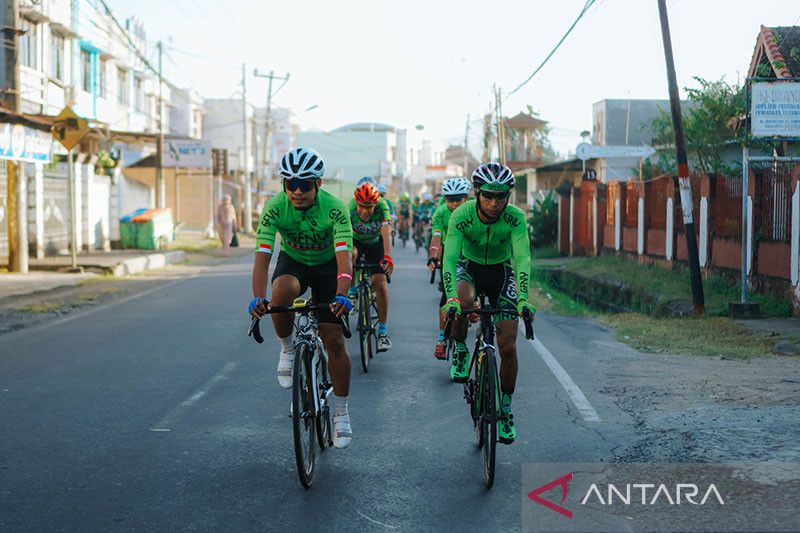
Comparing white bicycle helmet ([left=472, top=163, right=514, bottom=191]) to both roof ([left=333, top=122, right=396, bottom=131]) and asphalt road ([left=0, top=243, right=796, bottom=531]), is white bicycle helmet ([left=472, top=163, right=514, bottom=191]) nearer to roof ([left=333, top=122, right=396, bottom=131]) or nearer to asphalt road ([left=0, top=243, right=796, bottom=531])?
asphalt road ([left=0, top=243, right=796, bottom=531])

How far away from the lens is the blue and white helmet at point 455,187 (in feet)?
38.0

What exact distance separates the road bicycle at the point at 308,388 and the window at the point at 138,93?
43.8 meters

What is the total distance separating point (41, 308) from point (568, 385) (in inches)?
397

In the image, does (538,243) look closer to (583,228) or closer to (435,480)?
(583,228)

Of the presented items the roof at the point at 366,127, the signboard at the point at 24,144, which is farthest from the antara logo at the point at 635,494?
the roof at the point at 366,127

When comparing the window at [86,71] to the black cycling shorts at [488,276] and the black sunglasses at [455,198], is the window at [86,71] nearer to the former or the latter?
the black sunglasses at [455,198]

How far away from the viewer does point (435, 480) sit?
6207 mm

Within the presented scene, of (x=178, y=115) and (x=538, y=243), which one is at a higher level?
(x=178, y=115)

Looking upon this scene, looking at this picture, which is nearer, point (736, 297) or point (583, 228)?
point (736, 297)

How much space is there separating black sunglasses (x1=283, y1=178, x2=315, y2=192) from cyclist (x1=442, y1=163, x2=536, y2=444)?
1.04 meters

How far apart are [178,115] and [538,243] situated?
35.0 m

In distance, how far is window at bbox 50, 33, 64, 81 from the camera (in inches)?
1319

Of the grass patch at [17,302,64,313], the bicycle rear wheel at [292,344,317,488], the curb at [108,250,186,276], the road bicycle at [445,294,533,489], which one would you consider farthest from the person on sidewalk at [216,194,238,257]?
A: the bicycle rear wheel at [292,344,317,488]

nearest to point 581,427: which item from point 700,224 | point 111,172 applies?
point 700,224
